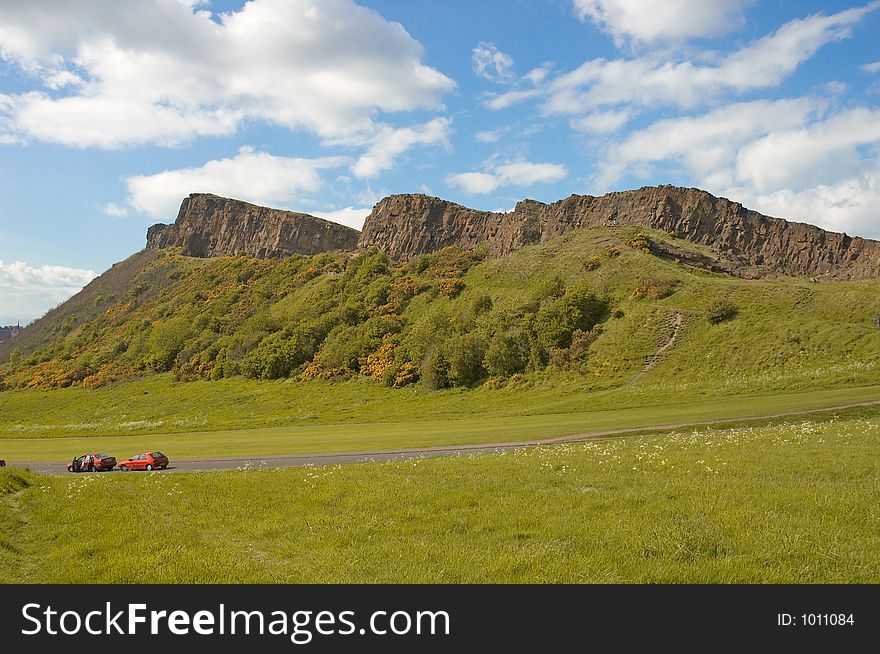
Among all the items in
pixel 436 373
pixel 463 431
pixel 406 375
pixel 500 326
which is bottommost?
pixel 463 431

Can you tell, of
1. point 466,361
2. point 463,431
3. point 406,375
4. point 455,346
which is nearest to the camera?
point 463,431

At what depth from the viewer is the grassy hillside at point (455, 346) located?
52031 mm

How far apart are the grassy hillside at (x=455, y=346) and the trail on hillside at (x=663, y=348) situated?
222mm

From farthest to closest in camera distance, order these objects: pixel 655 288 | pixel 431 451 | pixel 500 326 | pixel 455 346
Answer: pixel 500 326 → pixel 655 288 → pixel 455 346 → pixel 431 451

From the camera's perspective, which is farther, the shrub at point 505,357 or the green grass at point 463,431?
the shrub at point 505,357

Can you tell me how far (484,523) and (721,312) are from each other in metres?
57.6

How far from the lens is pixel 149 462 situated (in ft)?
97.8

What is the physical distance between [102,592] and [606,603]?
21.2ft

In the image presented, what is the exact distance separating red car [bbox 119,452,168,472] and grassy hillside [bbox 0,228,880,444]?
74.3ft

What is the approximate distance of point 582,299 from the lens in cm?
7144

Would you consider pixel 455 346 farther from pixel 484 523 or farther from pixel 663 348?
pixel 484 523

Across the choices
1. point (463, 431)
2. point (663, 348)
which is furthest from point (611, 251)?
point (463, 431)

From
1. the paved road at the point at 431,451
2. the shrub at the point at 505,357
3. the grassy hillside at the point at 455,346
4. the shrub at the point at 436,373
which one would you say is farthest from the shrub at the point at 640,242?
the paved road at the point at 431,451

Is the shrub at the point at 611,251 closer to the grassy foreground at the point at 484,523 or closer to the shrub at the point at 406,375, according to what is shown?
the shrub at the point at 406,375
